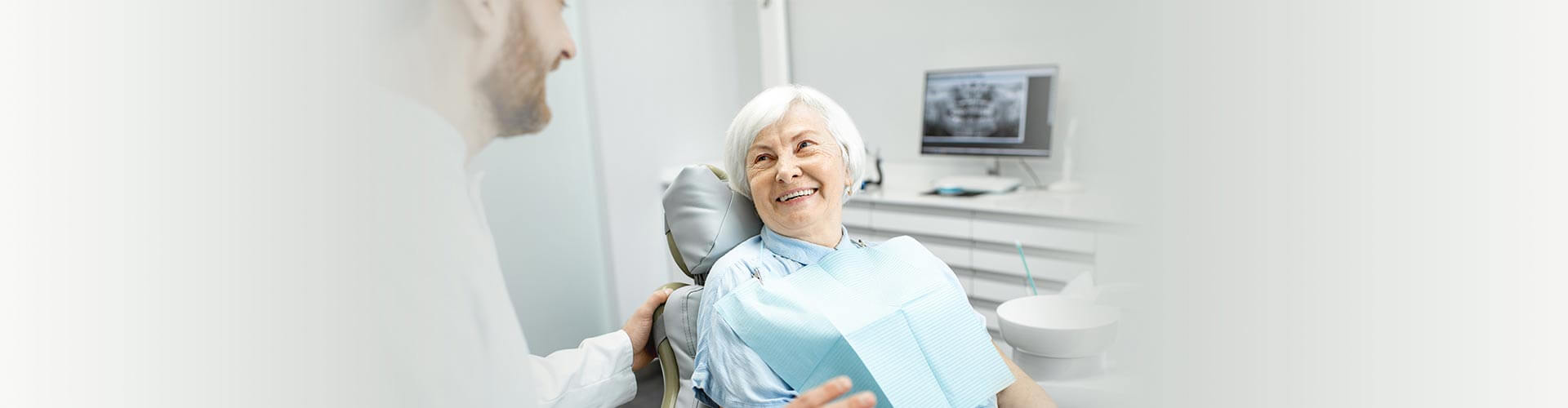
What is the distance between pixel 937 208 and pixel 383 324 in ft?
6.21

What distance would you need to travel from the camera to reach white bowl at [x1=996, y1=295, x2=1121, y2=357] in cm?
90

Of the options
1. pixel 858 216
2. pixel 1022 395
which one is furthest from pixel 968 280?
pixel 1022 395

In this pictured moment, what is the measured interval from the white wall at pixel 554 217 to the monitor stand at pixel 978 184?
184cm

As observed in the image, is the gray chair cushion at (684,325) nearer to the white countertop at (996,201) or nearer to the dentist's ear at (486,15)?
the dentist's ear at (486,15)

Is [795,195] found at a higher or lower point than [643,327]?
higher

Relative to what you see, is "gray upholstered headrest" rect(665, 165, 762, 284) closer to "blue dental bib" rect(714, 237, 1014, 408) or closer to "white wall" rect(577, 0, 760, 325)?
"white wall" rect(577, 0, 760, 325)

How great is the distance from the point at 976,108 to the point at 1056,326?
189 cm

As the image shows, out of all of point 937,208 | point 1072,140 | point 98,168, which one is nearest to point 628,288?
point 98,168

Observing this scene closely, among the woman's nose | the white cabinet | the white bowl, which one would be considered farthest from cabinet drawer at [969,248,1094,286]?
the woman's nose

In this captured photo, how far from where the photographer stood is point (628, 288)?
0.88 meters

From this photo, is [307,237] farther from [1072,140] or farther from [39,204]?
[1072,140]

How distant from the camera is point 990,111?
8.88 ft

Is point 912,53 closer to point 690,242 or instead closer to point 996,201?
point 996,201

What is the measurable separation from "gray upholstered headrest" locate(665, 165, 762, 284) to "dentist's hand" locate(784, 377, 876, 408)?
34cm
